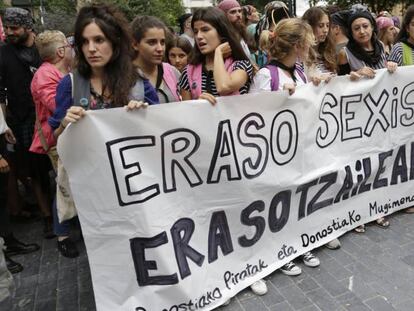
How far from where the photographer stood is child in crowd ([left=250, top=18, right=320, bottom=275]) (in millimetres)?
2844

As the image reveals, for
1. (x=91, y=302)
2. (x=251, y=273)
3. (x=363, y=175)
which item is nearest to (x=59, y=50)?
(x=91, y=302)

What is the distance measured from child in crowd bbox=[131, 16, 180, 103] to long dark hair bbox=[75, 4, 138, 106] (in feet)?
1.24

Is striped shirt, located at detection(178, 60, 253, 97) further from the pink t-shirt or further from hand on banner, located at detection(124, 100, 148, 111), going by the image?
the pink t-shirt

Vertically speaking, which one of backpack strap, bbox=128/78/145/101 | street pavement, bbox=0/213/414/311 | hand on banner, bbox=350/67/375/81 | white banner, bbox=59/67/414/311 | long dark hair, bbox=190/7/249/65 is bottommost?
street pavement, bbox=0/213/414/311

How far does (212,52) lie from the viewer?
9.34 ft

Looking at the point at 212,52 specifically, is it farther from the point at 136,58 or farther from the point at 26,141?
the point at 26,141

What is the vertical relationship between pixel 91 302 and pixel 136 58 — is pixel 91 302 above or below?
below

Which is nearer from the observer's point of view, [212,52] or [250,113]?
[250,113]

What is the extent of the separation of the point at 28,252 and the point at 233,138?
2.17m

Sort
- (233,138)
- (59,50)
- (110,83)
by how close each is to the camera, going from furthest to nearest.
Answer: (59,50)
(233,138)
(110,83)

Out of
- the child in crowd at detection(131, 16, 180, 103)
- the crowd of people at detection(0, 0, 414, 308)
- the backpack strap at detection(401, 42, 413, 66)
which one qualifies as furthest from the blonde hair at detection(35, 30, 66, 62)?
the backpack strap at detection(401, 42, 413, 66)

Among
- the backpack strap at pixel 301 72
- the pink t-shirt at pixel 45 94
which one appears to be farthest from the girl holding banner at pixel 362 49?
the pink t-shirt at pixel 45 94

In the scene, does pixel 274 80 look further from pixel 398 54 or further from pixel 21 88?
pixel 21 88

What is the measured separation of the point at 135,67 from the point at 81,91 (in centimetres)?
38
